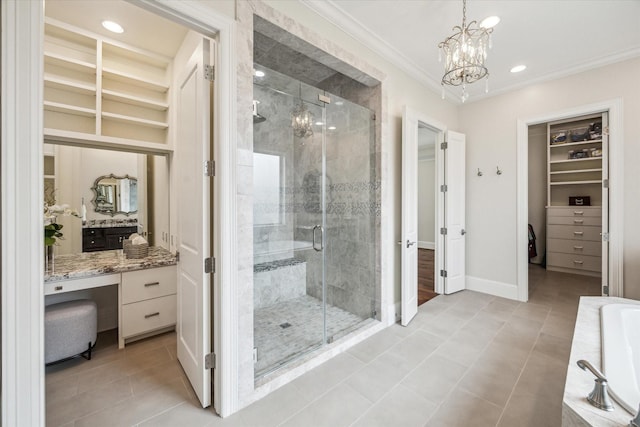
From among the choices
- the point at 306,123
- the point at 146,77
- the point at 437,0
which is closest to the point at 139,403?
the point at 306,123

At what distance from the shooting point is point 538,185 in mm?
5352

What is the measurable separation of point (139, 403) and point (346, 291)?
6.59ft

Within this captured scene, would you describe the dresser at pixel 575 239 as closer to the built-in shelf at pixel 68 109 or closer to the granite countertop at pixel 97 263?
the granite countertop at pixel 97 263

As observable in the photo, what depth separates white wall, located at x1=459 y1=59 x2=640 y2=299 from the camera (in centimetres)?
282

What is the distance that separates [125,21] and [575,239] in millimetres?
7010

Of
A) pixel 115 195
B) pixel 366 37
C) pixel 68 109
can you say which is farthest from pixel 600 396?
pixel 68 109

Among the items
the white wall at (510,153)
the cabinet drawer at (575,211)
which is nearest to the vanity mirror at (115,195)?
the white wall at (510,153)

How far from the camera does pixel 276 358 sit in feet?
6.81

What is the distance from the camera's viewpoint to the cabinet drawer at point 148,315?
235 cm

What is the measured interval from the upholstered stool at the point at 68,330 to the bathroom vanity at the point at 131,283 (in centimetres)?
16

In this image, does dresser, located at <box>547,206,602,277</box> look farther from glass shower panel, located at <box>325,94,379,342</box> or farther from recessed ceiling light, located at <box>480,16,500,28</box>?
glass shower panel, located at <box>325,94,379,342</box>

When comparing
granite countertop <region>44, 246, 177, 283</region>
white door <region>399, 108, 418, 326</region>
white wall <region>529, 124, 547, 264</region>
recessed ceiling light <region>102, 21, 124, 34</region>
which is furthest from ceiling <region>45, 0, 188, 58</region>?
white wall <region>529, 124, 547, 264</region>

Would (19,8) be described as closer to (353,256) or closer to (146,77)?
(146,77)

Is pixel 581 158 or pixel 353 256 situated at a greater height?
pixel 581 158
